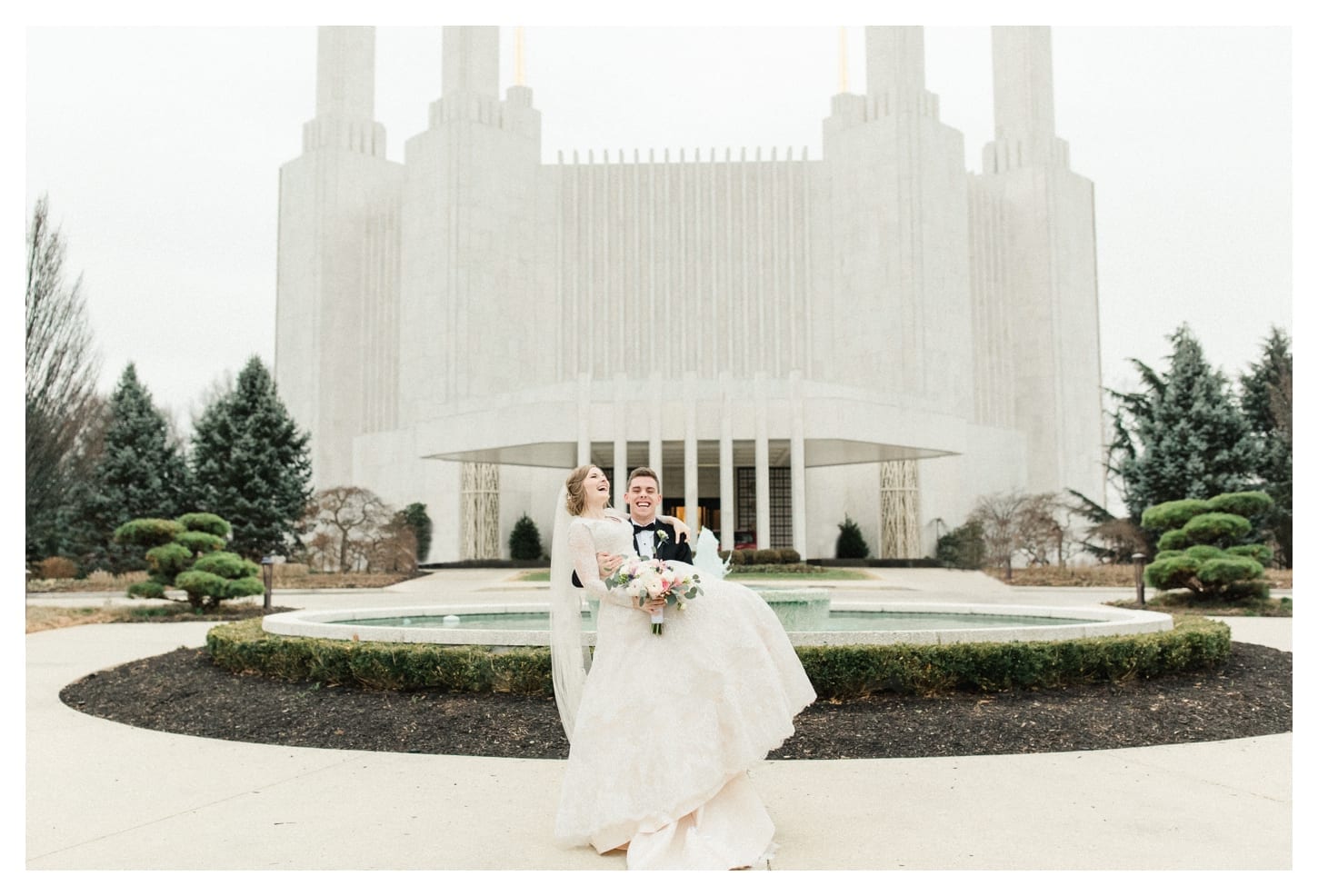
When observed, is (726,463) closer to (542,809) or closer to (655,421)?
(655,421)

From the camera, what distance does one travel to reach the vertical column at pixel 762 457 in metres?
30.2

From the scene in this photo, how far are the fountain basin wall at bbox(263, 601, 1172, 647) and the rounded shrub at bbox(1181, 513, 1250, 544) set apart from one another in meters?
8.33

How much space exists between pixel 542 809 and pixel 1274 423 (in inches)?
1394

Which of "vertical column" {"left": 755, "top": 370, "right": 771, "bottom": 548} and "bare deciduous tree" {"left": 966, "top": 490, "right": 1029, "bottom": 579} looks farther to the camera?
"bare deciduous tree" {"left": 966, "top": 490, "right": 1029, "bottom": 579}

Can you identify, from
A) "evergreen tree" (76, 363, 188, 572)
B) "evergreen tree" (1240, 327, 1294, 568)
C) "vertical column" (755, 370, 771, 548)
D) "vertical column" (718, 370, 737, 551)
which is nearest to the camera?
"vertical column" (718, 370, 737, 551)

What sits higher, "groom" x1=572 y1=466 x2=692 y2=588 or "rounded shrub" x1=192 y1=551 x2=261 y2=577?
"groom" x1=572 y1=466 x2=692 y2=588

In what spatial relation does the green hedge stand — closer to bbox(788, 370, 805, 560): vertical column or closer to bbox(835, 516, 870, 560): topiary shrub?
bbox(788, 370, 805, 560): vertical column

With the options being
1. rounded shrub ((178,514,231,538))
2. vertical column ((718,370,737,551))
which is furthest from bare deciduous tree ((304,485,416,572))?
rounded shrub ((178,514,231,538))

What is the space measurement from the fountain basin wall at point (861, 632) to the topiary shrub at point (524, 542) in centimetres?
2433

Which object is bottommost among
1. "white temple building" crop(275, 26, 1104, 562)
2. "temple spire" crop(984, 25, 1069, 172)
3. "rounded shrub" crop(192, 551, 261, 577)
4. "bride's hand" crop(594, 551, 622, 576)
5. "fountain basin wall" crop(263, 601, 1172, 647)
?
"fountain basin wall" crop(263, 601, 1172, 647)

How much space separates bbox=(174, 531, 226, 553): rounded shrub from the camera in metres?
19.1

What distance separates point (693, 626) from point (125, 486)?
34.6m

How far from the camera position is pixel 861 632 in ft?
26.1

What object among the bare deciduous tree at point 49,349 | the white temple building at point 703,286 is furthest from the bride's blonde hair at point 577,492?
the white temple building at point 703,286
